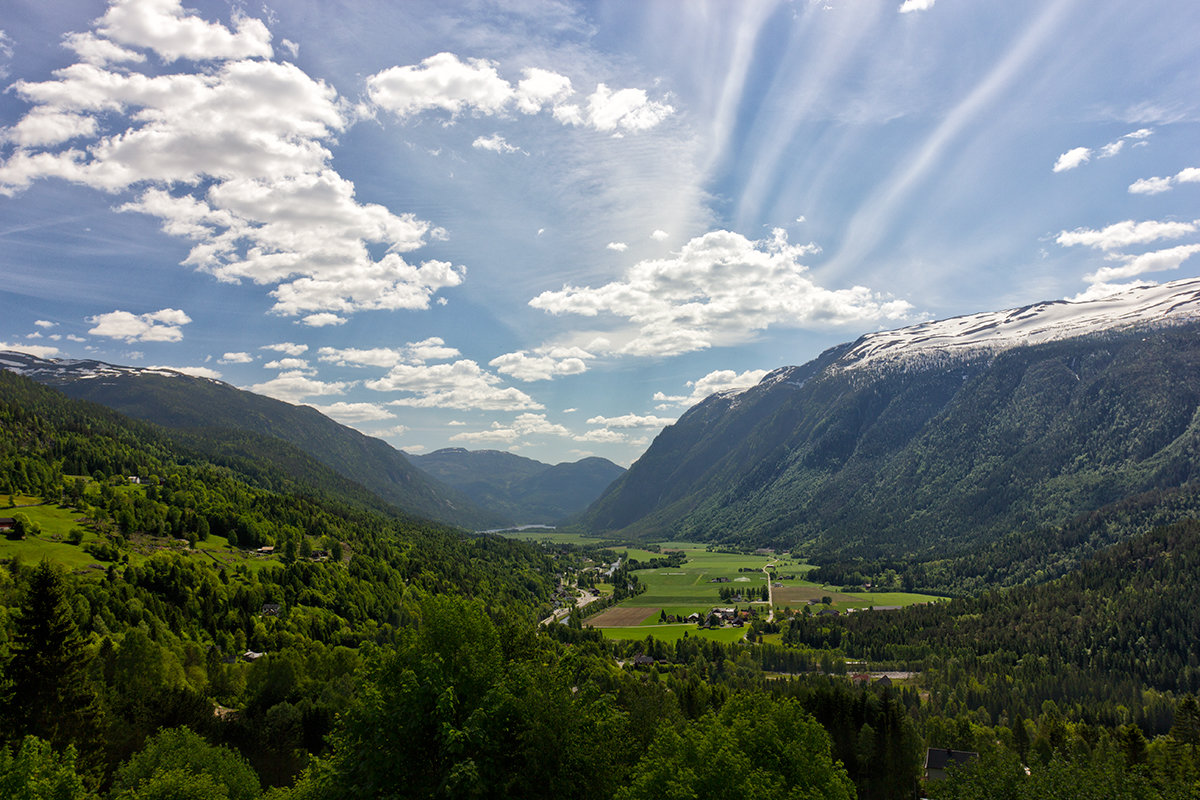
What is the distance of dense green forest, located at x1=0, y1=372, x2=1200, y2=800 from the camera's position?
76.5ft

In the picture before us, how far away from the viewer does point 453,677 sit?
2284 cm

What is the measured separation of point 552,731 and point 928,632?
163m

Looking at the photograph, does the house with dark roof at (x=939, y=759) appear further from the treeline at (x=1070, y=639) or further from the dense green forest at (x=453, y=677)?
the treeline at (x=1070, y=639)

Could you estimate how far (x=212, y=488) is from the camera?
17062cm

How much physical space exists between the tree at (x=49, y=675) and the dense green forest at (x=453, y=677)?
0.14 metres

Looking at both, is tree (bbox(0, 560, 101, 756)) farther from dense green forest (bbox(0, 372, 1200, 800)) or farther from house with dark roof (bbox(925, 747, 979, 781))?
house with dark roof (bbox(925, 747, 979, 781))

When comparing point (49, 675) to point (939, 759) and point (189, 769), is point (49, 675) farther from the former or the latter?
point (939, 759)

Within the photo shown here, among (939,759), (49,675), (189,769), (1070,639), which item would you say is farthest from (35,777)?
(1070,639)

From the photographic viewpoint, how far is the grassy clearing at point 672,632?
156750 mm

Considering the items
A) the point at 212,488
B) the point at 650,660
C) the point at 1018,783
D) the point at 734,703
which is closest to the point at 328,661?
the point at 734,703

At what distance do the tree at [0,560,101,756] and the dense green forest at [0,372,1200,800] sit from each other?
14cm

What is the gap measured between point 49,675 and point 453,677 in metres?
36.9

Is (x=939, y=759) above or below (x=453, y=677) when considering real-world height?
below

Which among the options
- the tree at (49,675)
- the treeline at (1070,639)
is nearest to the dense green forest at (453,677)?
the tree at (49,675)
